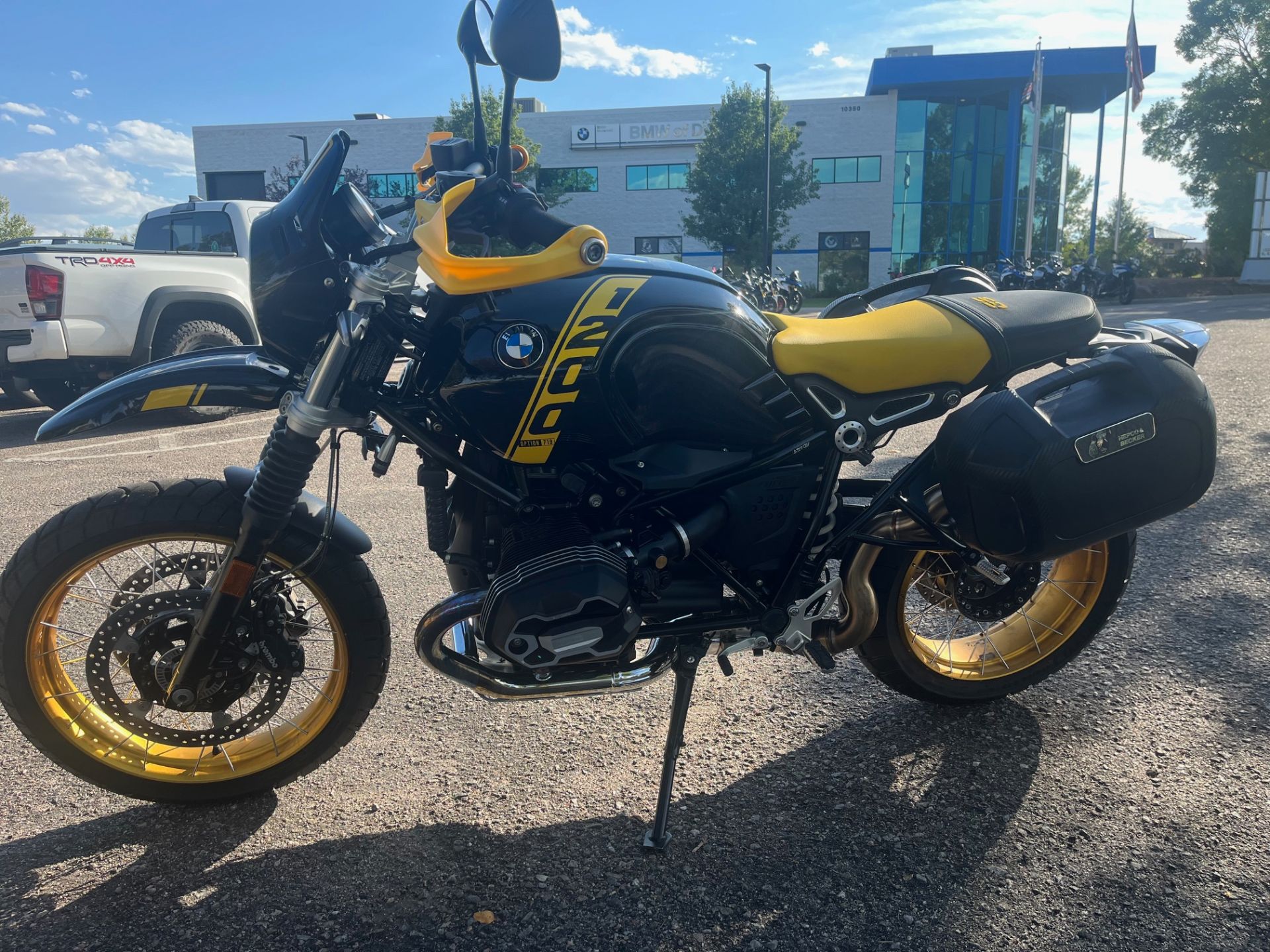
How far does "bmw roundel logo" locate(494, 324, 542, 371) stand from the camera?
1.88 metres

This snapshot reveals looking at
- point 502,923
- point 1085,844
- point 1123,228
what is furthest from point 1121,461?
point 1123,228

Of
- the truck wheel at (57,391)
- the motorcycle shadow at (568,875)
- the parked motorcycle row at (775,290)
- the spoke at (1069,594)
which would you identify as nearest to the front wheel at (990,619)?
the spoke at (1069,594)

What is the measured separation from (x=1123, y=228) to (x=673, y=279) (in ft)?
204

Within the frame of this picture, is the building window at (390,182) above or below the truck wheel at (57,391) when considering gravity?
above

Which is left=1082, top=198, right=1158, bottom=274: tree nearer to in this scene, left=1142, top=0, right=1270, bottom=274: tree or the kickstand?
left=1142, top=0, right=1270, bottom=274: tree

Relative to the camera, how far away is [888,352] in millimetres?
2055

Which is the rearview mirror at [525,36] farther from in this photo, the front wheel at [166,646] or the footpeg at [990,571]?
the footpeg at [990,571]

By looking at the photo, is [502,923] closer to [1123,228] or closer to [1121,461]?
[1121,461]

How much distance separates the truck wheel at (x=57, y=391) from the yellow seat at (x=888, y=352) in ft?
25.0

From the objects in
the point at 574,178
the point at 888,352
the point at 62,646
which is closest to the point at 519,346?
the point at 888,352

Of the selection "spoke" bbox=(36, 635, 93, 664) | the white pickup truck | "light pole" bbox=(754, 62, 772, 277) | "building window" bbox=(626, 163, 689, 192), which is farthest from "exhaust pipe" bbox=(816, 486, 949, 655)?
"building window" bbox=(626, 163, 689, 192)

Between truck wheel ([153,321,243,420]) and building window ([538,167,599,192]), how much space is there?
32.3 m

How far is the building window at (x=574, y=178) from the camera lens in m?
38.3

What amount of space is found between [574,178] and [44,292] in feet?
111
